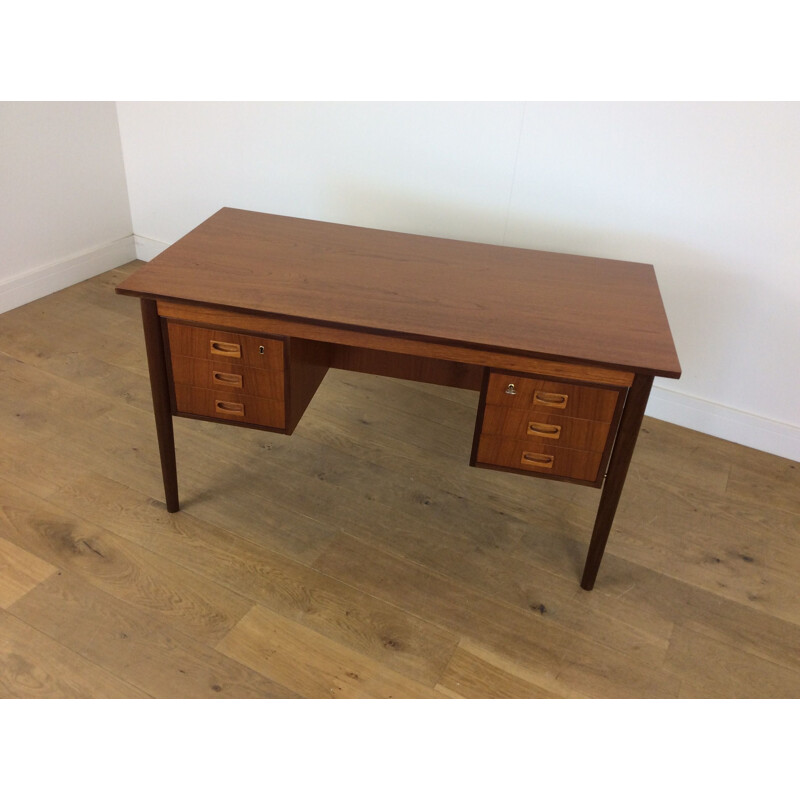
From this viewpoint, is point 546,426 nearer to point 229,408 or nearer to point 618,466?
point 618,466

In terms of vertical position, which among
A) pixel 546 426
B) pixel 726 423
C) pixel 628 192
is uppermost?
pixel 628 192

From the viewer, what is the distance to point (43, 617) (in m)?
1.63

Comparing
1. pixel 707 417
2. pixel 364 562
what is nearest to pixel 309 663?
pixel 364 562

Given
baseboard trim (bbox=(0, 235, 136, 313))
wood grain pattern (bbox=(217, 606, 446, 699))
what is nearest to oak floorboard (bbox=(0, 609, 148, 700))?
wood grain pattern (bbox=(217, 606, 446, 699))

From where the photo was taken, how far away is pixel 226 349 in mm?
1646

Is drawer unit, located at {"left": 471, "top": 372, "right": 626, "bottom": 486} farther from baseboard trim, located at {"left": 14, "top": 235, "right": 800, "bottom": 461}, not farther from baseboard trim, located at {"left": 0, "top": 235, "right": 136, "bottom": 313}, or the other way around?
baseboard trim, located at {"left": 0, "top": 235, "right": 136, "bottom": 313}

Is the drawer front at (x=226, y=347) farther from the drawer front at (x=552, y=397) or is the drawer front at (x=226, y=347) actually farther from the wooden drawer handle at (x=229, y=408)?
the drawer front at (x=552, y=397)

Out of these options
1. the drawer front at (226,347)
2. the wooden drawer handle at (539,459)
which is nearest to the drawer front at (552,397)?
the wooden drawer handle at (539,459)

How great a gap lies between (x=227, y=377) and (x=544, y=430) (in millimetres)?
766

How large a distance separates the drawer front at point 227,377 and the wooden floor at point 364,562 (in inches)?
17.0

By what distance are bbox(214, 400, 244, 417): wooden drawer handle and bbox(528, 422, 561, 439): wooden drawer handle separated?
0.71 metres

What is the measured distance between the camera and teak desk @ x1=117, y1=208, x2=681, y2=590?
60.0 inches
